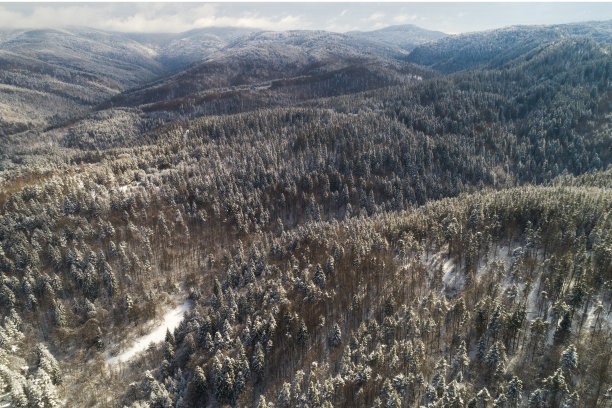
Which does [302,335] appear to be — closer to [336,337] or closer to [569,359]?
[336,337]

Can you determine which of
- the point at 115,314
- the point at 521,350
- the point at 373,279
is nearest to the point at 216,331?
the point at 115,314

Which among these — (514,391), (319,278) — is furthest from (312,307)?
(514,391)

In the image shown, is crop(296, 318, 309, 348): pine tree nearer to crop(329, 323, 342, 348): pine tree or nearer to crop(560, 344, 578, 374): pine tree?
crop(329, 323, 342, 348): pine tree

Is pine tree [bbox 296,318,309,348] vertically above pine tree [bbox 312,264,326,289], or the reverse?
pine tree [bbox 312,264,326,289]

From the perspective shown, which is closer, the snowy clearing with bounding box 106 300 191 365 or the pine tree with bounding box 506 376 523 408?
the pine tree with bounding box 506 376 523 408

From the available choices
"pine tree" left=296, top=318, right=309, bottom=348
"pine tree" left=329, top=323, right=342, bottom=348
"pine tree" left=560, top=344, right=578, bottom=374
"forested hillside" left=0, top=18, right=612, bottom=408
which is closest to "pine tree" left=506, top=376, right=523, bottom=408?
"forested hillside" left=0, top=18, right=612, bottom=408

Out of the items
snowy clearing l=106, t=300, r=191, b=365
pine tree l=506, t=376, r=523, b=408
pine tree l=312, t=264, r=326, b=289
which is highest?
pine tree l=506, t=376, r=523, b=408

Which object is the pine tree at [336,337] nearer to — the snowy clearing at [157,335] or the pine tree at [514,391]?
the pine tree at [514,391]

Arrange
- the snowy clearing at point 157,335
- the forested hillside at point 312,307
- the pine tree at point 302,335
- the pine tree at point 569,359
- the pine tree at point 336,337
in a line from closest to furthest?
1. the pine tree at point 569,359
2. the forested hillside at point 312,307
3. the pine tree at point 336,337
4. the pine tree at point 302,335
5. the snowy clearing at point 157,335

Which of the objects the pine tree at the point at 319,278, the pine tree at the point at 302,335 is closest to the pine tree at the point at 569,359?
the pine tree at the point at 302,335
